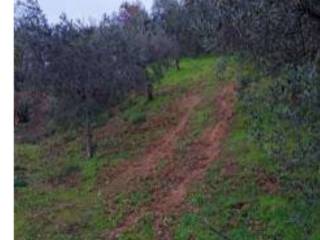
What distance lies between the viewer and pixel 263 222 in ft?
45.2

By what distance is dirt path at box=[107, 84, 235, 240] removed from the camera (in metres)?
16.2

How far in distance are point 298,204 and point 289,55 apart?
5800 millimetres

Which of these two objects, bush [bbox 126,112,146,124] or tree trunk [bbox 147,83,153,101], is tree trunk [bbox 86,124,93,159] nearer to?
bush [bbox 126,112,146,124]

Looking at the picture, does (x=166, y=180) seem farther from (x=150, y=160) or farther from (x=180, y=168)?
(x=150, y=160)

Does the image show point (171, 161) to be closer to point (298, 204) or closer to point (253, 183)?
point (253, 183)

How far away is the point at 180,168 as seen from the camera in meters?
19.5

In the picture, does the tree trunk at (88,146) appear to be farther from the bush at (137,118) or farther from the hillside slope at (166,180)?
the bush at (137,118)

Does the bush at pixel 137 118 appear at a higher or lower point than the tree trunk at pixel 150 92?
lower

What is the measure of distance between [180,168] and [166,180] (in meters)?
0.74

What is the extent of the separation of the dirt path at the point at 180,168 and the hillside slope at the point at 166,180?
0.04 m

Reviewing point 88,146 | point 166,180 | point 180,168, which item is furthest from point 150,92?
point 166,180

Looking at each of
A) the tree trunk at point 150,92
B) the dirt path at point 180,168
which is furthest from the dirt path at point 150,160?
the tree trunk at point 150,92

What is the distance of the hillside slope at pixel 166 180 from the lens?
1417 centimetres

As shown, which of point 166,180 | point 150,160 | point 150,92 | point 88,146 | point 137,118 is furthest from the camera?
point 150,92
